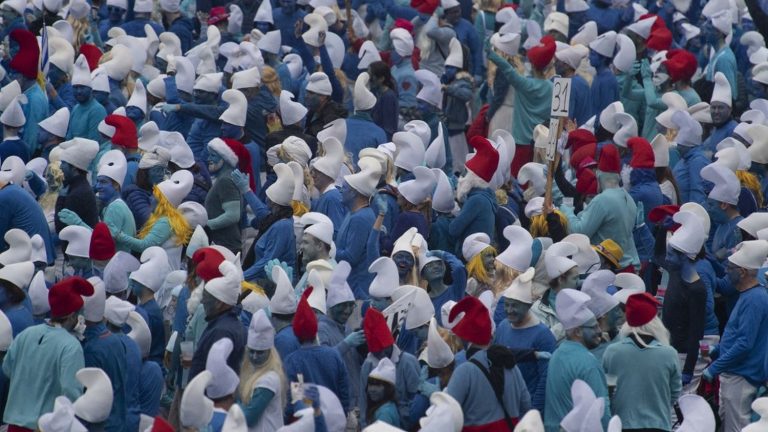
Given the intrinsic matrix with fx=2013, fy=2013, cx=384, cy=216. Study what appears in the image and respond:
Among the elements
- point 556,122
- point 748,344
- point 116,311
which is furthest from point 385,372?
point 556,122

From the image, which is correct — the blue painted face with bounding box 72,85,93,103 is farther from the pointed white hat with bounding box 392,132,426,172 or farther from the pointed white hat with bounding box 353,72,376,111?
the pointed white hat with bounding box 392,132,426,172

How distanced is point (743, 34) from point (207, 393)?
12569 mm

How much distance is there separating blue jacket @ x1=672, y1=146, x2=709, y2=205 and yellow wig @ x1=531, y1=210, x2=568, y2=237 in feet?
6.85

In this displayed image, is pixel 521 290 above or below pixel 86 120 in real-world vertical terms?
above

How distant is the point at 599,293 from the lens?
46.6ft

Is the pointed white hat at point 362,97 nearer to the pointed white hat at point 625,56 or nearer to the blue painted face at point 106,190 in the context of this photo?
the blue painted face at point 106,190

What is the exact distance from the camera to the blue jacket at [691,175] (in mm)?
18578

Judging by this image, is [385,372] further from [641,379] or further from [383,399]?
[641,379]

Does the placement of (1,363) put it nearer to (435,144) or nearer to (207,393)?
(207,393)

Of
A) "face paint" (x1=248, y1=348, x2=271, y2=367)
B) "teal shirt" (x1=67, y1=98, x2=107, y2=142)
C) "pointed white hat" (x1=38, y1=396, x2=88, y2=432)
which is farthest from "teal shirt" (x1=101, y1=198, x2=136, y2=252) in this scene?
"pointed white hat" (x1=38, y1=396, x2=88, y2=432)

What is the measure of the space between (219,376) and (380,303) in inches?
79.9

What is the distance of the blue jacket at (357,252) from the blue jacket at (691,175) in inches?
148

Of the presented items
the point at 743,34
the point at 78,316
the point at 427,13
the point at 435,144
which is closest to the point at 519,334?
the point at 78,316

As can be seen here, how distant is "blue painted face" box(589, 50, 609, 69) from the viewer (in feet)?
70.4
